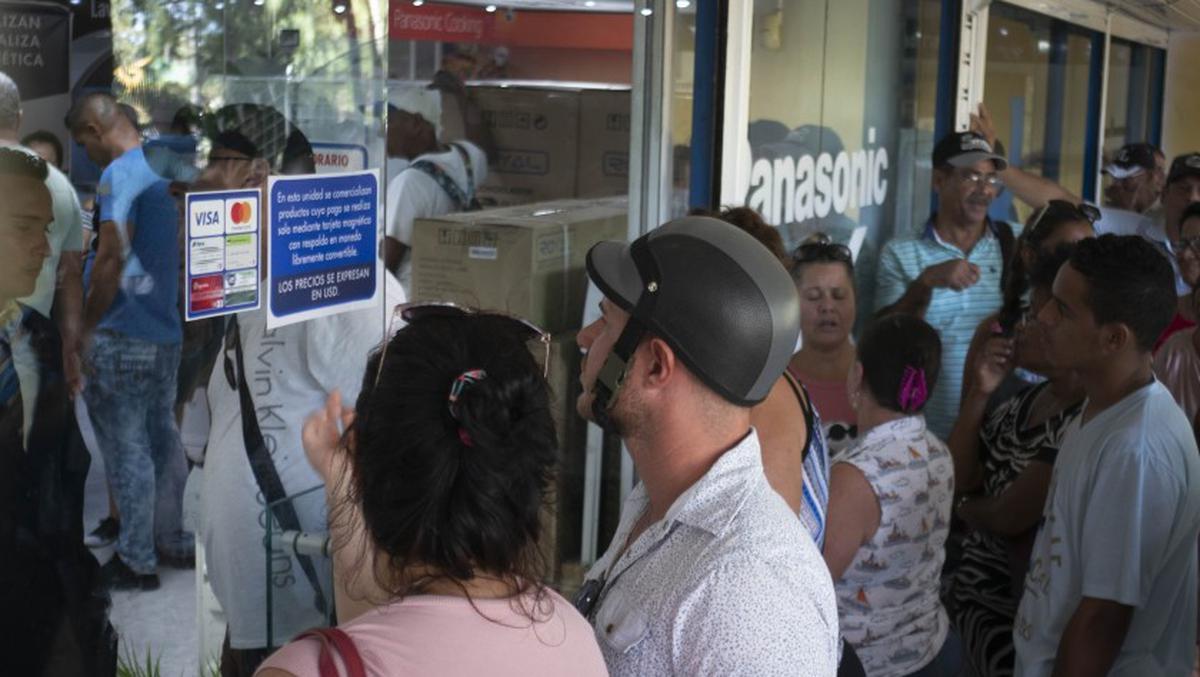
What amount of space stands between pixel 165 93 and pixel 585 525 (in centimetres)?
269

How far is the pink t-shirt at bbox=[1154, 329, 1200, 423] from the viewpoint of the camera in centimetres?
380

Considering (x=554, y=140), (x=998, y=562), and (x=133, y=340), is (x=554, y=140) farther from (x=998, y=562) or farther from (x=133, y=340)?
(x=133, y=340)

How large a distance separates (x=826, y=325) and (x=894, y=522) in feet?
3.81

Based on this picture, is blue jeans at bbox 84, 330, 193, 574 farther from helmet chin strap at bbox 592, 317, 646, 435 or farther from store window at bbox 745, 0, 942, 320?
store window at bbox 745, 0, 942, 320

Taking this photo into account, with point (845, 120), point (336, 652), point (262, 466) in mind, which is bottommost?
point (262, 466)

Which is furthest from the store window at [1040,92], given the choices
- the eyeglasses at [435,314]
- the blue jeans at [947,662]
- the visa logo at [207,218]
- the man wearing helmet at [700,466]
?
the eyeglasses at [435,314]

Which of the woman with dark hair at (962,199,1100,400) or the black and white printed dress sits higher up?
the woman with dark hair at (962,199,1100,400)

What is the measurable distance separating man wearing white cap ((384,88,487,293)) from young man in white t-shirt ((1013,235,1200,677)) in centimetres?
175

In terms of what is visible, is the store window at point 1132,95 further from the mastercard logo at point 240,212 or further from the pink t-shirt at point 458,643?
the pink t-shirt at point 458,643

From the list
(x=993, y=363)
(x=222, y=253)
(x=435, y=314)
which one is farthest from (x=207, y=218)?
(x=993, y=363)

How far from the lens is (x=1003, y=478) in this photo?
3805 millimetres

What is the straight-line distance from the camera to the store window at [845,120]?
5.21 meters

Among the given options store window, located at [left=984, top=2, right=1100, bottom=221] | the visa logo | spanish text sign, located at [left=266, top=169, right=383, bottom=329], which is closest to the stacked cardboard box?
spanish text sign, located at [left=266, top=169, right=383, bottom=329]

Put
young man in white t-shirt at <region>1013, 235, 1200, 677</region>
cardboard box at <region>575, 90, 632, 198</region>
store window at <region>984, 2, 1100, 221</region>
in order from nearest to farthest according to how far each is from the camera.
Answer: young man in white t-shirt at <region>1013, 235, 1200, 677</region>
cardboard box at <region>575, 90, 632, 198</region>
store window at <region>984, 2, 1100, 221</region>
